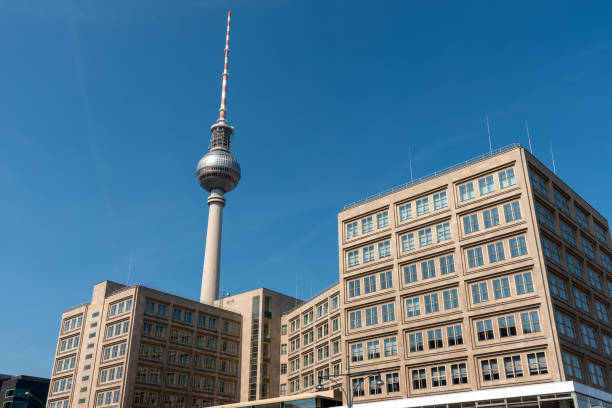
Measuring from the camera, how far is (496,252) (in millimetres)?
61312

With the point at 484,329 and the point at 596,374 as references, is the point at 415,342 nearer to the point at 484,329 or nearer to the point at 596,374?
the point at 484,329

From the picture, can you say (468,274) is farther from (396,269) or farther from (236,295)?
(236,295)

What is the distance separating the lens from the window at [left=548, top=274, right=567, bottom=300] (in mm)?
58128

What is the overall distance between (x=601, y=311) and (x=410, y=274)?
21929 mm

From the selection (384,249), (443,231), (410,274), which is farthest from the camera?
(384,249)

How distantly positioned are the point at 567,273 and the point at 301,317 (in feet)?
146

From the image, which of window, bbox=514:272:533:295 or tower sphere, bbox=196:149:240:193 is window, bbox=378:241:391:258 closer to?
window, bbox=514:272:533:295

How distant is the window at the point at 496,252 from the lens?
200 feet

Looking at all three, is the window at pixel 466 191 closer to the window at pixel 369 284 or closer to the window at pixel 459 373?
the window at pixel 369 284

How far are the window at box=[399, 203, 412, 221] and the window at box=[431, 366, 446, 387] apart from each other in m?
17.7

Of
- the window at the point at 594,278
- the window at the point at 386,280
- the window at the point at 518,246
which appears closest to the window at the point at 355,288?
→ the window at the point at 386,280

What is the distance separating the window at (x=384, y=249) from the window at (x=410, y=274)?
3.28m

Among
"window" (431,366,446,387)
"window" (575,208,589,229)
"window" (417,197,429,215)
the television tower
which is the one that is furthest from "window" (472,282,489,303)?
the television tower

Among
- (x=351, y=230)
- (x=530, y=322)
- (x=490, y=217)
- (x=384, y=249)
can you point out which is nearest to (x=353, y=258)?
(x=351, y=230)
